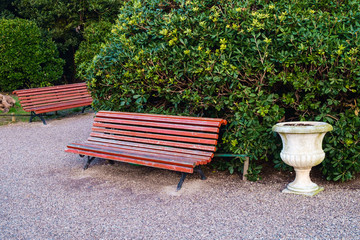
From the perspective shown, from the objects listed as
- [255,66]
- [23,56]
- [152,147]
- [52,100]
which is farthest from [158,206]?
[23,56]

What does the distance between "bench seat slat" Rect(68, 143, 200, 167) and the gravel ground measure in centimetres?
37

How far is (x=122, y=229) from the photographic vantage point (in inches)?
146

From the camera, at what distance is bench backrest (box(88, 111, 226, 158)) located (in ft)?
15.7

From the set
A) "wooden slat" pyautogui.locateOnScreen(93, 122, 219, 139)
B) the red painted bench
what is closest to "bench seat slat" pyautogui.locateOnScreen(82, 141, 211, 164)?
the red painted bench

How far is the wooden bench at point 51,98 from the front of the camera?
372 inches

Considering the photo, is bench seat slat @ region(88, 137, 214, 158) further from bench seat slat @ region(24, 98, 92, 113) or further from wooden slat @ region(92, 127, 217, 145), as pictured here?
bench seat slat @ region(24, 98, 92, 113)

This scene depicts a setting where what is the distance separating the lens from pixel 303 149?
4238 mm

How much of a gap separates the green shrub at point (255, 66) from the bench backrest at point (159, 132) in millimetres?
262

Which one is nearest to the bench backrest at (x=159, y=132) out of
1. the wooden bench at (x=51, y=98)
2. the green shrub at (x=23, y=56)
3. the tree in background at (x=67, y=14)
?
the wooden bench at (x=51, y=98)

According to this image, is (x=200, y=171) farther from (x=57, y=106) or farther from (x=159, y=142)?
(x=57, y=106)

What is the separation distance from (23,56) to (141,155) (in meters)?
9.92

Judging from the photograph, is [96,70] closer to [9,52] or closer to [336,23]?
[336,23]

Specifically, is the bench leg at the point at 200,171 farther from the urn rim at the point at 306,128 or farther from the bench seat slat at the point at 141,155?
the urn rim at the point at 306,128

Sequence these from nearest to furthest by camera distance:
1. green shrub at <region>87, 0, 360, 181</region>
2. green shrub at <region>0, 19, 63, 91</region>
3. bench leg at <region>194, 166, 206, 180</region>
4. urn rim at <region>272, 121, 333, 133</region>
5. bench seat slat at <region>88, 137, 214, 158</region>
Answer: urn rim at <region>272, 121, 333, 133</region>, green shrub at <region>87, 0, 360, 181</region>, bench seat slat at <region>88, 137, 214, 158</region>, bench leg at <region>194, 166, 206, 180</region>, green shrub at <region>0, 19, 63, 91</region>
